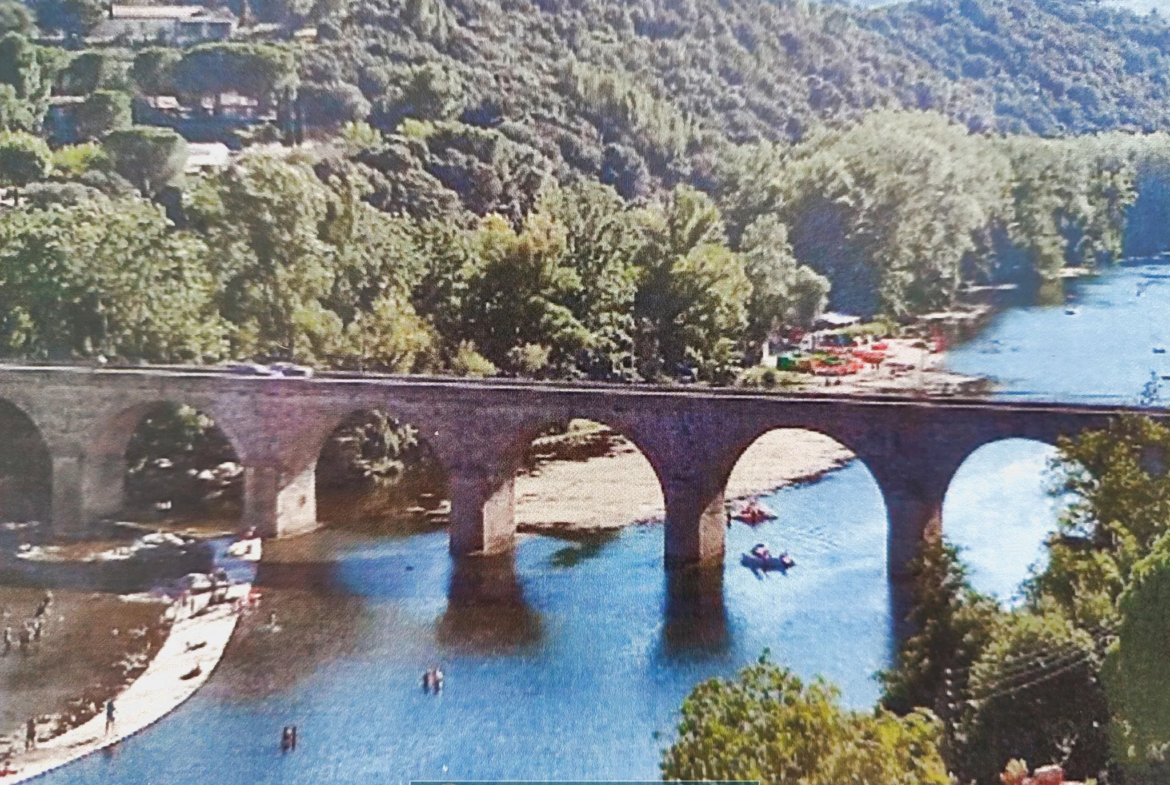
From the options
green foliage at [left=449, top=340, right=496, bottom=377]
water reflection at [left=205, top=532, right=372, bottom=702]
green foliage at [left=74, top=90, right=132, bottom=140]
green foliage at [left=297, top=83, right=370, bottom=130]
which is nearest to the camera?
water reflection at [left=205, top=532, right=372, bottom=702]

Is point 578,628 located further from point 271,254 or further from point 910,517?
point 271,254

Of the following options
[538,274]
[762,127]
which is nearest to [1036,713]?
[762,127]

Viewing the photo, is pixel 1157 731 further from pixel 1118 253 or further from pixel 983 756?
pixel 1118 253

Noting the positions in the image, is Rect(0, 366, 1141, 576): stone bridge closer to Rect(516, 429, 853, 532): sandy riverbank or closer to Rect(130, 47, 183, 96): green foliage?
Rect(516, 429, 853, 532): sandy riverbank

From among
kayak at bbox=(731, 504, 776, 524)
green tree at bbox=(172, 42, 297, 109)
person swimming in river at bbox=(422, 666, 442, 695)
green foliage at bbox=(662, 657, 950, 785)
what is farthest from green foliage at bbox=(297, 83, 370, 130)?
green foliage at bbox=(662, 657, 950, 785)

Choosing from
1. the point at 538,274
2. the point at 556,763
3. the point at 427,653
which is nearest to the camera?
the point at 556,763

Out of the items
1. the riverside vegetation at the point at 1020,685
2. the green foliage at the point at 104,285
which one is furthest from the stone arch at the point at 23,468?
the riverside vegetation at the point at 1020,685

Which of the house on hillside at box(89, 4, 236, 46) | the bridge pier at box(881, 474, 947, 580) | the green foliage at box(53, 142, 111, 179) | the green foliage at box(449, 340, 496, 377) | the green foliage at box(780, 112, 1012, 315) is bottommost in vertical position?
the bridge pier at box(881, 474, 947, 580)

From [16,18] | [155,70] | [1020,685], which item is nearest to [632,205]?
[155,70]
